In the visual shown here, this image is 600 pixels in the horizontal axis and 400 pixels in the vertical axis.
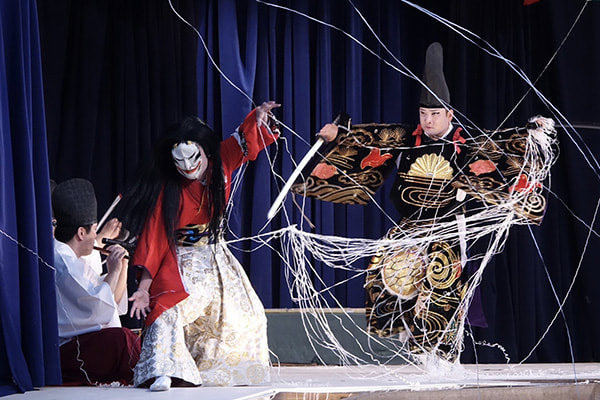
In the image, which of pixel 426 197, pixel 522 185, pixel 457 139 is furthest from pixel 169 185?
pixel 522 185

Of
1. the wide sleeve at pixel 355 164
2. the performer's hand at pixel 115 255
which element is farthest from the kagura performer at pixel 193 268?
the wide sleeve at pixel 355 164

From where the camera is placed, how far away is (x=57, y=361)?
2.73 m

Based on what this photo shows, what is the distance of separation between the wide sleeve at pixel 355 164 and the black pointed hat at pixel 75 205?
861mm

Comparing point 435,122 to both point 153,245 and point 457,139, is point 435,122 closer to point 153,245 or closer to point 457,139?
point 457,139

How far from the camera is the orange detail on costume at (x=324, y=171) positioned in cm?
348

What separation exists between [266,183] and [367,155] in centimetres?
131

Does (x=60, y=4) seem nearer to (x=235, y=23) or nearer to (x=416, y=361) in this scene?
Answer: (x=235, y=23)

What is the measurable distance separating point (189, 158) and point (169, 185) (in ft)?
0.43

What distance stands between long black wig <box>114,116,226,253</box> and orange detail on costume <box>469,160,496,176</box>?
1.18m

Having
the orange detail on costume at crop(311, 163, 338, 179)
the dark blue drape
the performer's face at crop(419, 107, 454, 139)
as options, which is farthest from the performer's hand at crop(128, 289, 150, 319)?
the dark blue drape

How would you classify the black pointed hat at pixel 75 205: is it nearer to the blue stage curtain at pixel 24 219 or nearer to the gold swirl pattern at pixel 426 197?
the blue stage curtain at pixel 24 219

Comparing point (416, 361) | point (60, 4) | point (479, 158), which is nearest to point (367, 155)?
point (479, 158)

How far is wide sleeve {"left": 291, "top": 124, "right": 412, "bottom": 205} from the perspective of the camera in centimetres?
349

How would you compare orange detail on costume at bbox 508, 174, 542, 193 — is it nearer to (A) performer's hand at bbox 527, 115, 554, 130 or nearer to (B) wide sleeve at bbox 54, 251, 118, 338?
(A) performer's hand at bbox 527, 115, 554, 130
